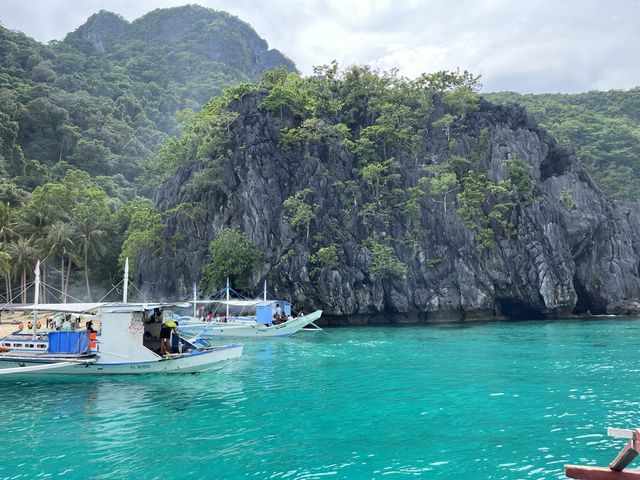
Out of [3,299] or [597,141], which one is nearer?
[3,299]

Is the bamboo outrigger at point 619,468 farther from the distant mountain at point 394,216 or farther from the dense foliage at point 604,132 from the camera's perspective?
the dense foliage at point 604,132

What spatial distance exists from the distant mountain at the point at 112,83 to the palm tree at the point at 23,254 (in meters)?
18.0

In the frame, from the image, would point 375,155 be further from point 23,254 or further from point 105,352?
point 105,352

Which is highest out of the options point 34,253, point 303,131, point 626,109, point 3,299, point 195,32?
point 195,32

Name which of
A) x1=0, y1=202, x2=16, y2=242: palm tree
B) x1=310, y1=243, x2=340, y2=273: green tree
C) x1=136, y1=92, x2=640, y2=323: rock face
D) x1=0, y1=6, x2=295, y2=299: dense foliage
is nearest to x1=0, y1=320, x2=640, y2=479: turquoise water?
x1=310, y1=243, x2=340, y2=273: green tree

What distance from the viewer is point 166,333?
2303cm

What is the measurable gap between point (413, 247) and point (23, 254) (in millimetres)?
39966

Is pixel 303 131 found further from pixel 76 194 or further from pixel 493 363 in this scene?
pixel 493 363

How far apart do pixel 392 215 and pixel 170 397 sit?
1501 inches

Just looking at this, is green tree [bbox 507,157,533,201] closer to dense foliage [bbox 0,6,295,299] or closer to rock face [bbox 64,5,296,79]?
dense foliage [bbox 0,6,295,299]

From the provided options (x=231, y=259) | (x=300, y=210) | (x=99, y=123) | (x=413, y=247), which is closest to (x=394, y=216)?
(x=413, y=247)

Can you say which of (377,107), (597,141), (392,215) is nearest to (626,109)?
(597,141)

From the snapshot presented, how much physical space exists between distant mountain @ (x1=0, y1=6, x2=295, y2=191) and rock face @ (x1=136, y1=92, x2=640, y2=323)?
3043 centimetres

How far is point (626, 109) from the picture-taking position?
84.7 m
